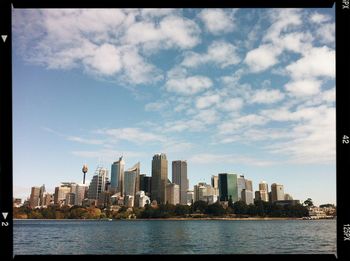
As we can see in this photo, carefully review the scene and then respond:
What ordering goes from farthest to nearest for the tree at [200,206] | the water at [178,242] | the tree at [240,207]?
the tree at [240,207] → the tree at [200,206] → the water at [178,242]

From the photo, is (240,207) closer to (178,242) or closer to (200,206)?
(200,206)

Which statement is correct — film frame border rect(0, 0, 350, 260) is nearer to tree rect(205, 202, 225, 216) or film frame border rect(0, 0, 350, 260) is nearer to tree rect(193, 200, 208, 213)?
tree rect(193, 200, 208, 213)

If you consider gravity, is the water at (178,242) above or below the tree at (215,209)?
above

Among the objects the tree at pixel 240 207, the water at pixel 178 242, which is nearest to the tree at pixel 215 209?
the tree at pixel 240 207
